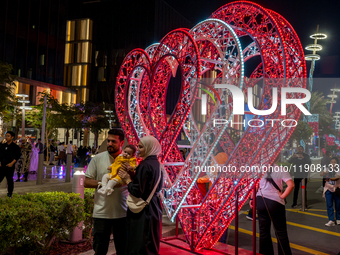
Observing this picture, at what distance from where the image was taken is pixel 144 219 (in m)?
3.80

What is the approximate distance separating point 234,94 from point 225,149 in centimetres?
330

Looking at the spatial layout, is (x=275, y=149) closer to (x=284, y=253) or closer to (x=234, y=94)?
(x=234, y=94)

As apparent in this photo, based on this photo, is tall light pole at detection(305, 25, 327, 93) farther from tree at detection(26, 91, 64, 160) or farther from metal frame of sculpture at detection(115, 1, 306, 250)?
tree at detection(26, 91, 64, 160)

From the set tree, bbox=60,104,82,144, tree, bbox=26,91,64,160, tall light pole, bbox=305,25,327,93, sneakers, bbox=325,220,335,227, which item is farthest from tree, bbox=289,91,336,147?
tree, bbox=60,104,82,144

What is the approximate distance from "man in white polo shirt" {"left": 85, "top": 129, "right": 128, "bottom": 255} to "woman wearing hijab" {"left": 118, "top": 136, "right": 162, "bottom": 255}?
22 centimetres

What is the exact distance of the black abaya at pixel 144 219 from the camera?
12.3ft

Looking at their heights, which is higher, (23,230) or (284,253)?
(23,230)

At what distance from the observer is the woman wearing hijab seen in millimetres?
3734

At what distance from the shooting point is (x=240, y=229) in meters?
7.97

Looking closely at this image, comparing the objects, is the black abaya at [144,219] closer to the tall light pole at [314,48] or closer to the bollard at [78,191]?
the bollard at [78,191]

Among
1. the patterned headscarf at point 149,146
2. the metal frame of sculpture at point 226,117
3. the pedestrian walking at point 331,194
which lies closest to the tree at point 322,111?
the pedestrian walking at point 331,194

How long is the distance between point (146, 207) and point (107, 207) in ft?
1.53

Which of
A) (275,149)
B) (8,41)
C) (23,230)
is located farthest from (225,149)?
(8,41)

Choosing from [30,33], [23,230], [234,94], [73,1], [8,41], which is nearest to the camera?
[23,230]
